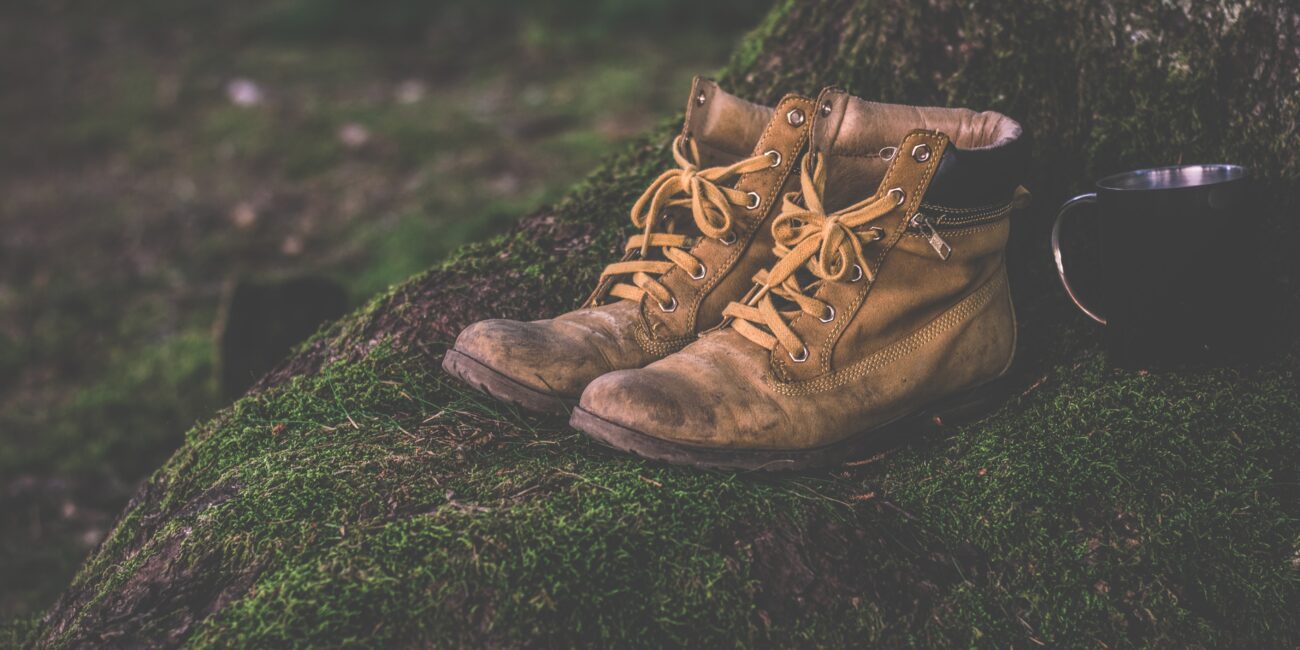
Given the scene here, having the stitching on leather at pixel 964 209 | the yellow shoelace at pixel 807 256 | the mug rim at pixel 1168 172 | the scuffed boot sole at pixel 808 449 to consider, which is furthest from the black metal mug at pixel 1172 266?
the yellow shoelace at pixel 807 256

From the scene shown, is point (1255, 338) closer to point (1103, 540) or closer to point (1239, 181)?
point (1239, 181)

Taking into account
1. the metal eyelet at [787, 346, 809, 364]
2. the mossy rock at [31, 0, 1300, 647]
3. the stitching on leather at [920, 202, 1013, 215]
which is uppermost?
the stitching on leather at [920, 202, 1013, 215]

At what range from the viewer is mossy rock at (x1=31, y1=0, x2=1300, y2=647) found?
183 centimetres

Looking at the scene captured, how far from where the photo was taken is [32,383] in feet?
17.0

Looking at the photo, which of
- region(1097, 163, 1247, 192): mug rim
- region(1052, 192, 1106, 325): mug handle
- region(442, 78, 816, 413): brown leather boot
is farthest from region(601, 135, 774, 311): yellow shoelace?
region(1097, 163, 1247, 192): mug rim

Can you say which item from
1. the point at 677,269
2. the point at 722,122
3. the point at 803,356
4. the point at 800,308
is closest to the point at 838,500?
the point at 803,356

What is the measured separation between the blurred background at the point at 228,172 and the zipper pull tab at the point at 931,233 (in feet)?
3.82

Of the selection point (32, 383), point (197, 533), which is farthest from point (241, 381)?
point (197, 533)

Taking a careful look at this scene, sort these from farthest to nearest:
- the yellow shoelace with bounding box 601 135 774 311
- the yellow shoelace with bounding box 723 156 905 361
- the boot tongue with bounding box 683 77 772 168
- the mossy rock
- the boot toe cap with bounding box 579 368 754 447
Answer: the boot tongue with bounding box 683 77 772 168 → the yellow shoelace with bounding box 601 135 774 311 → the yellow shoelace with bounding box 723 156 905 361 → the boot toe cap with bounding box 579 368 754 447 → the mossy rock

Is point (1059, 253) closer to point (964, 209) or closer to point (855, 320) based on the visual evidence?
point (964, 209)

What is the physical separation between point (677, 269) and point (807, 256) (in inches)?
15.3

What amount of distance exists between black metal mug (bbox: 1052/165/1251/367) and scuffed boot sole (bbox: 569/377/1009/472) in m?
0.35

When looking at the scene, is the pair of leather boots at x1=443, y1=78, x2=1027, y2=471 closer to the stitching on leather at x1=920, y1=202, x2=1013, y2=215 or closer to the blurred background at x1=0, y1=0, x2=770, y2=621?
the stitching on leather at x1=920, y1=202, x2=1013, y2=215

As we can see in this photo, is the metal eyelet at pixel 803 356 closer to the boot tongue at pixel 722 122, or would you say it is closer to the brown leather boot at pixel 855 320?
the brown leather boot at pixel 855 320
